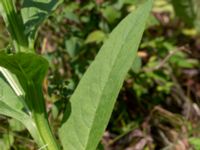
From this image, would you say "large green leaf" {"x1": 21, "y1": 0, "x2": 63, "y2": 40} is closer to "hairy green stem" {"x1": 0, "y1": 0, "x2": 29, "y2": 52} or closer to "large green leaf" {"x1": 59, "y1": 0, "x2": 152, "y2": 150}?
"hairy green stem" {"x1": 0, "y1": 0, "x2": 29, "y2": 52}

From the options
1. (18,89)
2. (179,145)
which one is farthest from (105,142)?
(18,89)

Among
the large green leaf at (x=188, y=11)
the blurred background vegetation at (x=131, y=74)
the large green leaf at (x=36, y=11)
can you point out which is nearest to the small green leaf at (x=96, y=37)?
the blurred background vegetation at (x=131, y=74)

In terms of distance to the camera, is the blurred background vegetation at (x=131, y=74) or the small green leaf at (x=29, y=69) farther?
the blurred background vegetation at (x=131, y=74)

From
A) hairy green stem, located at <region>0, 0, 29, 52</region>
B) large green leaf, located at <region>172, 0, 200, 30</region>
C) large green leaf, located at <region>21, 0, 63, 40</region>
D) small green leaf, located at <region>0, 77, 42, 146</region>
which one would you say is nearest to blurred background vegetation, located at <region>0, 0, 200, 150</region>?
large green leaf, located at <region>172, 0, 200, 30</region>

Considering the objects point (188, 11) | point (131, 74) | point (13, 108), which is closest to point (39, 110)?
point (13, 108)

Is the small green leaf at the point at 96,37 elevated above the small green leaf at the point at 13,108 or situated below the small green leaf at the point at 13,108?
below

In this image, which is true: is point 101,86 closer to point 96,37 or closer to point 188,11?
point 96,37

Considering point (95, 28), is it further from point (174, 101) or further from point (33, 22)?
point (33, 22)

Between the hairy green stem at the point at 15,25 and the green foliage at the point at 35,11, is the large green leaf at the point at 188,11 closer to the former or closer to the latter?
the green foliage at the point at 35,11
